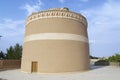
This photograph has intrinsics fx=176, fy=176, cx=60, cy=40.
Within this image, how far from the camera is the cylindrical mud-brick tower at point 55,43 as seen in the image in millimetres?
21969

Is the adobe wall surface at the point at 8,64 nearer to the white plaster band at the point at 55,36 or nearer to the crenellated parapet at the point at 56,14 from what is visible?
the white plaster band at the point at 55,36

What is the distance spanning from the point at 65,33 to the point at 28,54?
5.81 m

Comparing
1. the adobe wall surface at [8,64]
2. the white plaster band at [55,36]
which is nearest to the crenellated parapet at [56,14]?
the white plaster band at [55,36]

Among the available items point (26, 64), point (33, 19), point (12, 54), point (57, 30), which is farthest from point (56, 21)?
point (12, 54)

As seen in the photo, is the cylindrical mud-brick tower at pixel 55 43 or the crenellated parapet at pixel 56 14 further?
the crenellated parapet at pixel 56 14

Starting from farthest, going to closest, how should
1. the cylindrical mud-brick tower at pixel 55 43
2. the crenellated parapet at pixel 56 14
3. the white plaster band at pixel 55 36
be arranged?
the crenellated parapet at pixel 56 14
the white plaster band at pixel 55 36
the cylindrical mud-brick tower at pixel 55 43

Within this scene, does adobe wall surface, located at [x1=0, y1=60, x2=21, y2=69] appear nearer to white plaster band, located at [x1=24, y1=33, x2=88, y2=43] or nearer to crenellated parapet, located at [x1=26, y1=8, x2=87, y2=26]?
white plaster band, located at [x1=24, y1=33, x2=88, y2=43]

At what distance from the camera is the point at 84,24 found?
1027 inches

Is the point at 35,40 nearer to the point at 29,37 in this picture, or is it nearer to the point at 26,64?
the point at 29,37

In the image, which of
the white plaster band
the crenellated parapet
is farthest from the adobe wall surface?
the crenellated parapet

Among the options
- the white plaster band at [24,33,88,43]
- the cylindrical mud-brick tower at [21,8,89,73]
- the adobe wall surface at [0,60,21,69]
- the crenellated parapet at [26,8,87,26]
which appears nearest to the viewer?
the cylindrical mud-brick tower at [21,8,89,73]

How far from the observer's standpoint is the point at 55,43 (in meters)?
22.2

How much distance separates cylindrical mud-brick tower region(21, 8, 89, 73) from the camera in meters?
22.0

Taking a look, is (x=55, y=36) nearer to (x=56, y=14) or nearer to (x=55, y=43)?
(x=55, y=43)
